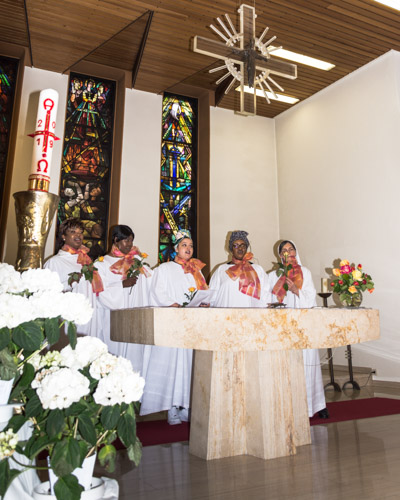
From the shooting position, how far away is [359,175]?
23.3 ft

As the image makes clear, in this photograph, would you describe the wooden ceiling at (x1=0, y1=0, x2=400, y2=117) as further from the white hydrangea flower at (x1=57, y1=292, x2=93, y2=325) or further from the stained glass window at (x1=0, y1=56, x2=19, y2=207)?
the white hydrangea flower at (x1=57, y1=292, x2=93, y2=325)

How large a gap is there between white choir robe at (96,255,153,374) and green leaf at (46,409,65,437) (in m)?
2.96

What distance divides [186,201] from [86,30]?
328cm

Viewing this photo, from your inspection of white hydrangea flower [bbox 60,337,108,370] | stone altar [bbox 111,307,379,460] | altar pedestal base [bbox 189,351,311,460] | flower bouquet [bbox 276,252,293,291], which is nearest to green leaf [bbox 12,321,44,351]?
white hydrangea flower [bbox 60,337,108,370]

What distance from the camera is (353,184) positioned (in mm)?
7203

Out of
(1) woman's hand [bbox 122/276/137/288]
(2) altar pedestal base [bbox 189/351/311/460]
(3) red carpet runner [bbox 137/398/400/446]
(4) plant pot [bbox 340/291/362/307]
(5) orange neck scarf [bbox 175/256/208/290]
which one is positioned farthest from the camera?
(5) orange neck scarf [bbox 175/256/208/290]

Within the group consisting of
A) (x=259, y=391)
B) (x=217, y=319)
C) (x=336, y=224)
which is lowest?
(x=259, y=391)

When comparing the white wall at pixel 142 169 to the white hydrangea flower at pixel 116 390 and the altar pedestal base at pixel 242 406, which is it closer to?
the altar pedestal base at pixel 242 406

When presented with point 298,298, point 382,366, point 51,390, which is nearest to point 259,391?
point 51,390

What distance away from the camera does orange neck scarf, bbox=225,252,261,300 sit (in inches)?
176

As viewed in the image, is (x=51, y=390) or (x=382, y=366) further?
(x=382, y=366)

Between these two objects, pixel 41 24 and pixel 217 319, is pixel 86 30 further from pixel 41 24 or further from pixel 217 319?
pixel 217 319

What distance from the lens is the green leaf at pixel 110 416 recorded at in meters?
1.32

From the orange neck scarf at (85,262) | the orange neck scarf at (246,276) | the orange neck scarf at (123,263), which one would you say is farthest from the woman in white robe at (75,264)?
the orange neck scarf at (246,276)
